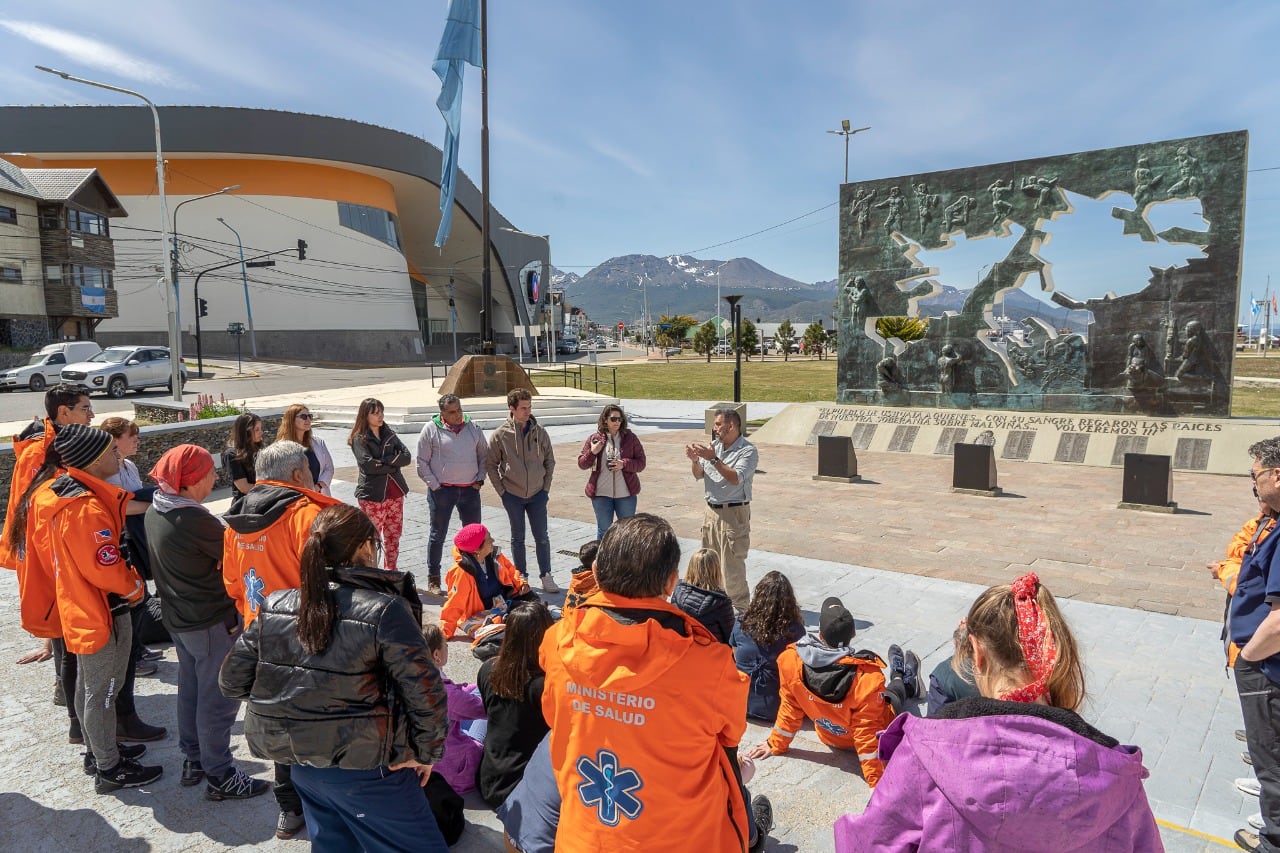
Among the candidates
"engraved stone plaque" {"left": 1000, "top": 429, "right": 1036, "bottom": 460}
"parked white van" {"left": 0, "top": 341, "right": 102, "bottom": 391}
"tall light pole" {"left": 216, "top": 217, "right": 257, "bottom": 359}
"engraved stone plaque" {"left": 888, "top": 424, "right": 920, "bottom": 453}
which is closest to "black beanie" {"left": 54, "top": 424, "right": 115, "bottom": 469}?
"engraved stone plaque" {"left": 888, "top": 424, "right": 920, "bottom": 453}

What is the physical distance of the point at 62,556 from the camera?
353cm

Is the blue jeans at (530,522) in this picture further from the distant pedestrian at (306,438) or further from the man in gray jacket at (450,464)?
the distant pedestrian at (306,438)

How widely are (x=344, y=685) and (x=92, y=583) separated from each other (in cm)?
206

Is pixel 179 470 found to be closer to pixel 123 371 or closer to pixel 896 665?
pixel 896 665

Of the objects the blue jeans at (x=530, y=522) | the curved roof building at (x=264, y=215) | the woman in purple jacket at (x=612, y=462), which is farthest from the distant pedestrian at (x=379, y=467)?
the curved roof building at (x=264, y=215)

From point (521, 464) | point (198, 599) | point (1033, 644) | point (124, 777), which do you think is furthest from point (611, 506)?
point (1033, 644)

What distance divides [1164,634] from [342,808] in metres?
5.88

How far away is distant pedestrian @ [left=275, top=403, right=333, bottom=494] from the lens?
5453mm

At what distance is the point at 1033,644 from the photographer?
1.88 metres

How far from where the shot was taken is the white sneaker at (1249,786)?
11.7 ft

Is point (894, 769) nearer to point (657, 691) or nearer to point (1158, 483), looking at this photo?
point (657, 691)

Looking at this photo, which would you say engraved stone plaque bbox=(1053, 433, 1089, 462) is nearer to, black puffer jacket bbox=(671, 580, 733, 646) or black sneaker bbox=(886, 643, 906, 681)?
black sneaker bbox=(886, 643, 906, 681)

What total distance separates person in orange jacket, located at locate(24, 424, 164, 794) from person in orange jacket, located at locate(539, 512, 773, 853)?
2635 millimetres

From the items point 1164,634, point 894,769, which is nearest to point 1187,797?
point 1164,634
